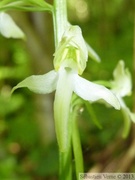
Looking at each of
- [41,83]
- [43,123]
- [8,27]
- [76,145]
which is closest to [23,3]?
[8,27]

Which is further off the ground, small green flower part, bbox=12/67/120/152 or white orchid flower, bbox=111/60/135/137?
small green flower part, bbox=12/67/120/152

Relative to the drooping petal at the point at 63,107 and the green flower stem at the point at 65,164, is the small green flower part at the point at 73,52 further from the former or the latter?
the green flower stem at the point at 65,164

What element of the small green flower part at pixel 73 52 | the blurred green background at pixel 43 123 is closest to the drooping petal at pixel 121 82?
the small green flower part at pixel 73 52

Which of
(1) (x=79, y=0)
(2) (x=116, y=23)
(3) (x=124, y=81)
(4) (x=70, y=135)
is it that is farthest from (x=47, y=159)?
(1) (x=79, y=0)

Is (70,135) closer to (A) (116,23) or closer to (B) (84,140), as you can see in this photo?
(B) (84,140)

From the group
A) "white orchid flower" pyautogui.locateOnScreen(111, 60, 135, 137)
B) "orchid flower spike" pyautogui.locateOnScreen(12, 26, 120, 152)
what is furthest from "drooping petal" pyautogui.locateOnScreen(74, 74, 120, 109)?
"white orchid flower" pyautogui.locateOnScreen(111, 60, 135, 137)

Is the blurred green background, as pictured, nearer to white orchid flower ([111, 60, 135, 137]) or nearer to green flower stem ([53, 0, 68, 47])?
white orchid flower ([111, 60, 135, 137])
